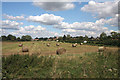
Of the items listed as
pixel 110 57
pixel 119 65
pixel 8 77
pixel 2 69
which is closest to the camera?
pixel 8 77

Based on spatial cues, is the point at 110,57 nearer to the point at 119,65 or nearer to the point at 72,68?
the point at 119,65

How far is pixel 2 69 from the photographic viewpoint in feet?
27.8

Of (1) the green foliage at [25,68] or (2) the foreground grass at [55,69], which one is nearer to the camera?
(2) the foreground grass at [55,69]

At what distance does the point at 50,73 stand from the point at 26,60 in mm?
3248

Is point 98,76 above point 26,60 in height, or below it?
below

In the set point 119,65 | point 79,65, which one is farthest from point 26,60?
point 119,65

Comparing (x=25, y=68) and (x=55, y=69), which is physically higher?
(x=25, y=68)

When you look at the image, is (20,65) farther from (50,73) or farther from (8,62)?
(50,73)

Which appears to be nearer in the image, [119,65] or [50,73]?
[50,73]

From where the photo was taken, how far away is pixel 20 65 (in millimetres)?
9320

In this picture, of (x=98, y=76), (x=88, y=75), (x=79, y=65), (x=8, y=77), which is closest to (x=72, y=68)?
(x=79, y=65)

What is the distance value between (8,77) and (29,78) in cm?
164

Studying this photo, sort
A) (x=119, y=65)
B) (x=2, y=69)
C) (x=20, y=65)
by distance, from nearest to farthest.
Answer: (x=2, y=69) < (x=20, y=65) < (x=119, y=65)

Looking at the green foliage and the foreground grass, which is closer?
the foreground grass
